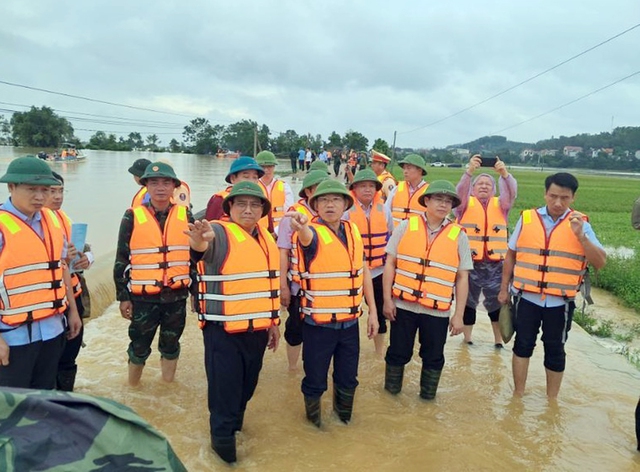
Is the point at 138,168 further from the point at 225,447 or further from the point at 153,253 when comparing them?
the point at 225,447

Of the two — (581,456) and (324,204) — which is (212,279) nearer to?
(324,204)

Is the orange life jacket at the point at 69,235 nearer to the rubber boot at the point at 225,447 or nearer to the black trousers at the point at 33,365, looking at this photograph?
the black trousers at the point at 33,365

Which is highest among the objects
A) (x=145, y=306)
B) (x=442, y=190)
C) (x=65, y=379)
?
(x=442, y=190)

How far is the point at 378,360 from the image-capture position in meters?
5.32

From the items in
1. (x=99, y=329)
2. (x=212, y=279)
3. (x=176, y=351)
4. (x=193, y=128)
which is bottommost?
(x=99, y=329)

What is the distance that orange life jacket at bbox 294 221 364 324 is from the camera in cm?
361

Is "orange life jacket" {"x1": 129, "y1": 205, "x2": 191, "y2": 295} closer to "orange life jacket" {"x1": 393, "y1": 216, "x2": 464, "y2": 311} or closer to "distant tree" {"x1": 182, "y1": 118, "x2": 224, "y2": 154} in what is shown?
"orange life jacket" {"x1": 393, "y1": 216, "x2": 464, "y2": 311}

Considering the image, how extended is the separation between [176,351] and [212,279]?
5.31 ft

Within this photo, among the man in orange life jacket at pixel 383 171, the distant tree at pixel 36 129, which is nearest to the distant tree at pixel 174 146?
the distant tree at pixel 36 129

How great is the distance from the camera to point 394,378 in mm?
4426

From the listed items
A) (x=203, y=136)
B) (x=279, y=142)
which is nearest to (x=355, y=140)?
(x=279, y=142)

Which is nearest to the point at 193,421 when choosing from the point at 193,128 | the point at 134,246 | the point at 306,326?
the point at 306,326

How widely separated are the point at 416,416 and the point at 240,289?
6.80 ft

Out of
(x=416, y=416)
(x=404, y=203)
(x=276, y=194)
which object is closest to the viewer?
(x=416, y=416)
